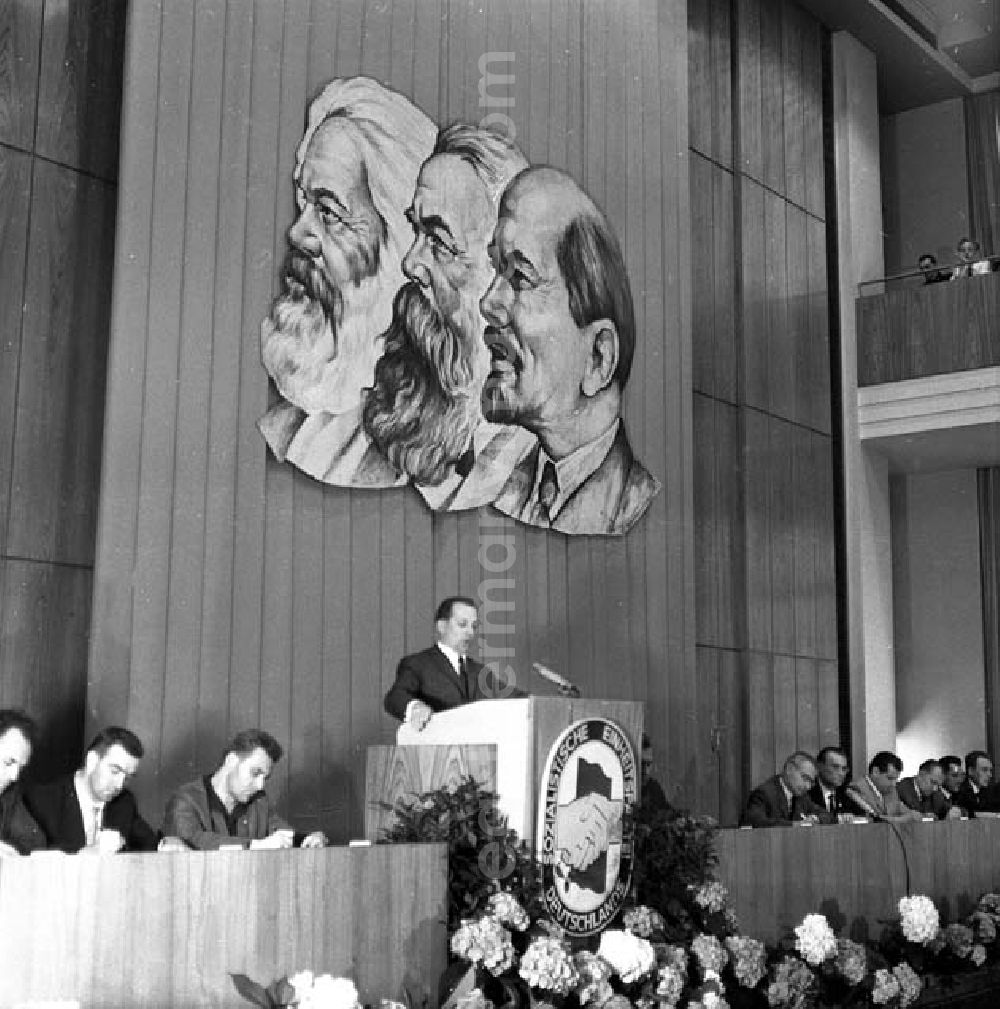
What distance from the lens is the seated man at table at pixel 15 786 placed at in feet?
13.4

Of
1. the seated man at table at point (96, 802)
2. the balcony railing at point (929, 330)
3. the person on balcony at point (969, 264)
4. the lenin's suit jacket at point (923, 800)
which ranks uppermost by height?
the person on balcony at point (969, 264)

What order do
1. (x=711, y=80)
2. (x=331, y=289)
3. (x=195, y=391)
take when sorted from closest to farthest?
(x=195, y=391) < (x=331, y=289) < (x=711, y=80)

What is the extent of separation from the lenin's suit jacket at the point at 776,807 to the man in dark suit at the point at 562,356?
6.56 ft

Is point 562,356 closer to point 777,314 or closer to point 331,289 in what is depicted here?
point 331,289

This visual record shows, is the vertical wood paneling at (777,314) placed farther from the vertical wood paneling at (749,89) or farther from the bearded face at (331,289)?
the bearded face at (331,289)

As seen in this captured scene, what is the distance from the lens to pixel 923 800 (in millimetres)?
8344

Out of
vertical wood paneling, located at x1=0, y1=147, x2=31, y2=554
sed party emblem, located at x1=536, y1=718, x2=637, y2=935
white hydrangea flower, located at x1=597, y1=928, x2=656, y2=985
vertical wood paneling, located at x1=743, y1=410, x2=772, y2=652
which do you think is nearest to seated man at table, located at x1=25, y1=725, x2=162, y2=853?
sed party emblem, located at x1=536, y1=718, x2=637, y2=935

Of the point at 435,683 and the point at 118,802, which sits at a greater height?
the point at 435,683

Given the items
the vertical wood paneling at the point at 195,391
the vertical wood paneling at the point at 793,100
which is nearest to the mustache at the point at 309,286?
the vertical wood paneling at the point at 195,391

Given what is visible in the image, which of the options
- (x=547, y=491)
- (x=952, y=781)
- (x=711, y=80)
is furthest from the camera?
(x=711, y=80)

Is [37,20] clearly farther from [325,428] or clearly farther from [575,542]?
[575,542]

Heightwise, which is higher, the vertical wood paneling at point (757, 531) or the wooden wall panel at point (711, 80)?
the wooden wall panel at point (711, 80)

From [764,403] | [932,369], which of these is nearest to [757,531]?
[764,403]

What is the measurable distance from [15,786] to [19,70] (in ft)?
9.86
